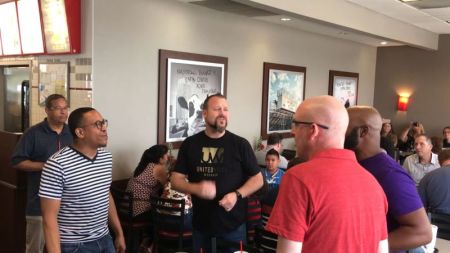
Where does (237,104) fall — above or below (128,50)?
below

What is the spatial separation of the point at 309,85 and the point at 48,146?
16.0 feet

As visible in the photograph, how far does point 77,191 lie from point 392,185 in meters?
1.43

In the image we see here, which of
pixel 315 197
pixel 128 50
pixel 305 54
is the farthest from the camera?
pixel 305 54

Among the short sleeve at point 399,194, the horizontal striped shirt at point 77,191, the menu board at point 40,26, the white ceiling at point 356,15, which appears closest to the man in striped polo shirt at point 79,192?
the horizontal striped shirt at point 77,191

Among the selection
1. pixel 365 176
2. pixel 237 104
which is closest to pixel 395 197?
pixel 365 176

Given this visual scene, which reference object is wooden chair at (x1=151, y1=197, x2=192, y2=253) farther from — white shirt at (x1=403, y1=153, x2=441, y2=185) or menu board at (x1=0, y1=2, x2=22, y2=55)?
white shirt at (x1=403, y1=153, x2=441, y2=185)

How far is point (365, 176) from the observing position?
1.44 meters

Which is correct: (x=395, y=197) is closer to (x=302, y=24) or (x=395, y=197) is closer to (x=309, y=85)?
(x=302, y=24)

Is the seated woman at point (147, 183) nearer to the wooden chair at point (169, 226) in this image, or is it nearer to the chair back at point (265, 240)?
the wooden chair at point (169, 226)

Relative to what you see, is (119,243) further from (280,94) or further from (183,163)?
(280,94)

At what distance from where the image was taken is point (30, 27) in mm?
4500

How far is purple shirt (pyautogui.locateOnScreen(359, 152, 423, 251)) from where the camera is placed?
1657 millimetres

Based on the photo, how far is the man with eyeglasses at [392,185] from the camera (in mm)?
1652

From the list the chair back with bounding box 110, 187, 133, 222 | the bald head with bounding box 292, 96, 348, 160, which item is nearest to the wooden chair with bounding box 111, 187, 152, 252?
the chair back with bounding box 110, 187, 133, 222
